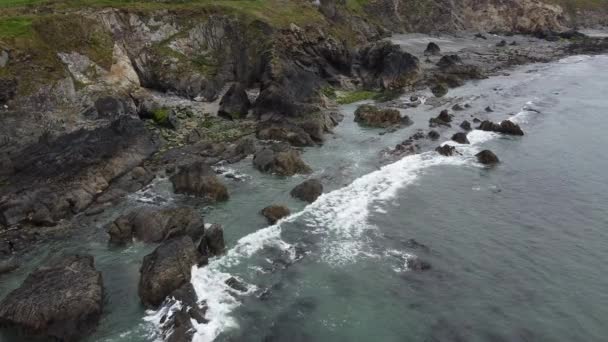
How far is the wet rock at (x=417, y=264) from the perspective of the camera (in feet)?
86.9

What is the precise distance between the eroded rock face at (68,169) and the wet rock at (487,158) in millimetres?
29863

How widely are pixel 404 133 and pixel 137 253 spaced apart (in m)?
33.0

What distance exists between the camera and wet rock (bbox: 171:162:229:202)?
34812 mm

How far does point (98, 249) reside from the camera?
2803 cm

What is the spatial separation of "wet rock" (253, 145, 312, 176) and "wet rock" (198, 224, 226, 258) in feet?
40.3

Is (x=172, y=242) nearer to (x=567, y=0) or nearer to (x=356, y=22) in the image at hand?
(x=356, y=22)

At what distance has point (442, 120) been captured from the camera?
55.4m

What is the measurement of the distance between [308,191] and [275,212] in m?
4.08

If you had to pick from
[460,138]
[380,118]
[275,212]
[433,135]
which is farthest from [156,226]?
[380,118]

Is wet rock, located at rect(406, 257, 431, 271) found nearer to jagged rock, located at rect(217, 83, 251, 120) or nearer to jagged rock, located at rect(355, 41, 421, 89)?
jagged rock, located at rect(217, 83, 251, 120)

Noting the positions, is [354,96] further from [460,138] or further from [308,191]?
[308,191]

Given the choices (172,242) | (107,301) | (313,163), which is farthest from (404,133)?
(107,301)

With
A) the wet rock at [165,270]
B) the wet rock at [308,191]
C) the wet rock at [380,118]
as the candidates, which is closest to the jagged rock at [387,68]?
the wet rock at [380,118]

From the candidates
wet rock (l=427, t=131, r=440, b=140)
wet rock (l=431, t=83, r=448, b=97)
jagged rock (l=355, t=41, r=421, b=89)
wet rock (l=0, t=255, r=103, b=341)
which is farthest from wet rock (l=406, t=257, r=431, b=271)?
jagged rock (l=355, t=41, r=421, b=89)
